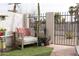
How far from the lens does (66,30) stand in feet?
33.3

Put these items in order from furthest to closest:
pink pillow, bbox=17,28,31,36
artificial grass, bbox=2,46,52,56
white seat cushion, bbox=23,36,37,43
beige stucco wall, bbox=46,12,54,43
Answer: beige stucco wall, bbox=46,12,54,43 → pink pillow, bbox=17,28,31,36 → white seat cushion, bbox=23,36,37,43 → artificial grass, bbox=2,46,52,56

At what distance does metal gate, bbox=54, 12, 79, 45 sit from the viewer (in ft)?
31.9

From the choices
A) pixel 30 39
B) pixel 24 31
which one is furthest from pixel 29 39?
pixel 24 31

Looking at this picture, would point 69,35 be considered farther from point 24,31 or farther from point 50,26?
point 24,31

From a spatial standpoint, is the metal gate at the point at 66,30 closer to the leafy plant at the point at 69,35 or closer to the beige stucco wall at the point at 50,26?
the leafy plant at the point at 69,35

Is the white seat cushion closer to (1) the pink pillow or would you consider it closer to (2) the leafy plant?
(1) the pink pillow

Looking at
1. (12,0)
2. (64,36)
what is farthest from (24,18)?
(12,0)

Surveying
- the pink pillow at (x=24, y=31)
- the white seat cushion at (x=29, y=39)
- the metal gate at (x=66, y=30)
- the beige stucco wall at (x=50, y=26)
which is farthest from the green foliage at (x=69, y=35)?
the pink pillow at (x=24, y=31)

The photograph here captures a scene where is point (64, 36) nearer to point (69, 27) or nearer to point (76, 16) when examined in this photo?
point (69, 27)

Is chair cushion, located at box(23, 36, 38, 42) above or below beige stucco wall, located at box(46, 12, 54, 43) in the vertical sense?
below

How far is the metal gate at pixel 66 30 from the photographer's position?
31.9 feet

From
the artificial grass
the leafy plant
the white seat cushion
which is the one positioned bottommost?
the artificial grass

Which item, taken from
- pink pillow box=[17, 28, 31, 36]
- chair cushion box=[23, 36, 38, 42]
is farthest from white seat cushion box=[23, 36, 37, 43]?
pink pillow box=[17, 28, 31, 36]

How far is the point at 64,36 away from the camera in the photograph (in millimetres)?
9961
